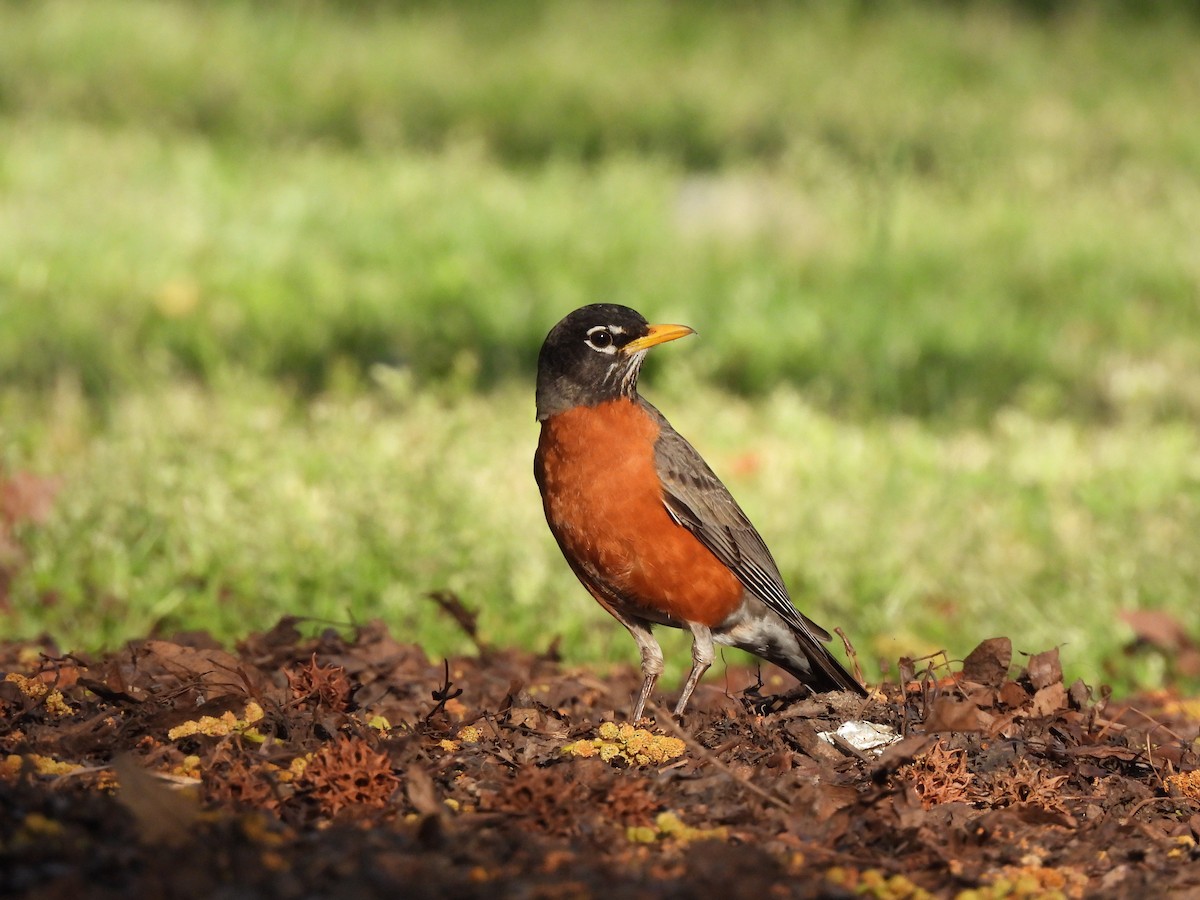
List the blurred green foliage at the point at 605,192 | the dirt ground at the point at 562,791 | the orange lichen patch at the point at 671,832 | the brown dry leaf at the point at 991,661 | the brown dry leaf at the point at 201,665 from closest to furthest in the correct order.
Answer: the dirt ground at the point at 562,791
the orange lichen patch at the point at 671,832
the brown dry leaf at the point at 201,665
the brown dry leaf at the point at 991,661
the blurred green foliage at the point at 605,192

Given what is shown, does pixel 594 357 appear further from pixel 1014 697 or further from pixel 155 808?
pixel 155 808

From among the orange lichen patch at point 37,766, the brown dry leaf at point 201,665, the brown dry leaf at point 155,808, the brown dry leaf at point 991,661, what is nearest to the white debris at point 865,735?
the brown dry leaf at point 991,661

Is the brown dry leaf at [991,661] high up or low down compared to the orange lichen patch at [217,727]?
down

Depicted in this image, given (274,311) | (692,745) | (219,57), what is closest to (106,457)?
(274,311)

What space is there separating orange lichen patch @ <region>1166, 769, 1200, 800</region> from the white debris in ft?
2.12

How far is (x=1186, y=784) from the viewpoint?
12.8 ft

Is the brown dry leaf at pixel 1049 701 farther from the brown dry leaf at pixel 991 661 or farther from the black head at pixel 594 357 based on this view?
the black head at pixel 594 357

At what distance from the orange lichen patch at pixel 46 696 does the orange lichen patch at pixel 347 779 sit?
0.91m

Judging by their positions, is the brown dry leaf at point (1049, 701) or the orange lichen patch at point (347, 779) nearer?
the orange lichen patch at point (347, 779)

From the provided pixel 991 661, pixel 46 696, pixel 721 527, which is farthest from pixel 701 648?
pixel 46 696

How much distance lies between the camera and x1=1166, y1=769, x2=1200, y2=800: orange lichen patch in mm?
3855

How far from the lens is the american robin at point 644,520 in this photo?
484 cm

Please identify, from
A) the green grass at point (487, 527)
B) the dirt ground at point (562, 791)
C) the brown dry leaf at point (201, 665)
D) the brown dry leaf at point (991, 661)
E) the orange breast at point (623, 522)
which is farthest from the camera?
the green grass at point (487, 527)

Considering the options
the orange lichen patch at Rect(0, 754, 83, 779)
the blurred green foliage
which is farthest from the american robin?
the blurred green foliage
